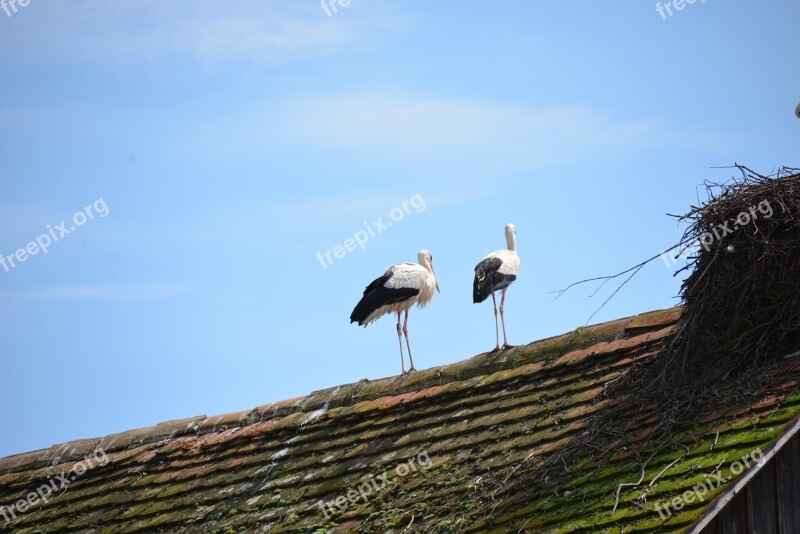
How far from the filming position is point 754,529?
6.39 meters

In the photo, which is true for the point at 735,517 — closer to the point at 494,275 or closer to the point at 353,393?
the point at 353,393

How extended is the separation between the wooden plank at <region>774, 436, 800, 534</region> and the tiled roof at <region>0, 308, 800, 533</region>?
23cm

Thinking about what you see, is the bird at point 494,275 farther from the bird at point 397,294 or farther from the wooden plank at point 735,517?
the wooden plank at point 735,517

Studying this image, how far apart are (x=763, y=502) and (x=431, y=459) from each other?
2878mm

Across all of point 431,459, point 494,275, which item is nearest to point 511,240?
point 494,275

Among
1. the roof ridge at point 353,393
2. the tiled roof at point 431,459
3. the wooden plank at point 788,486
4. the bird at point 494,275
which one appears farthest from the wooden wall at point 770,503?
the bird at point 494,275

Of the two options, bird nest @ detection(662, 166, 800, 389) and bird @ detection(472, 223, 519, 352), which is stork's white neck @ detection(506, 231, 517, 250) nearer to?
bird @ detection(472, 223, 519, 352)

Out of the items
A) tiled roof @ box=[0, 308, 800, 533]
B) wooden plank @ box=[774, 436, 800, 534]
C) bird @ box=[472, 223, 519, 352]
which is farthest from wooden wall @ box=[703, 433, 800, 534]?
bird @ box=[472, 223, 519, 352]

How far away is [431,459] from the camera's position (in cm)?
871

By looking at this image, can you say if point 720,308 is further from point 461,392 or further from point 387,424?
point 387,424

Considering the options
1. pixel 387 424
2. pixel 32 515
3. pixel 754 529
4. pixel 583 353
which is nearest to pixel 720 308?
pixel 583 353

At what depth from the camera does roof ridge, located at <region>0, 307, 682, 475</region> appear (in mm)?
9273

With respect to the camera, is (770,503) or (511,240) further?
(511,240)

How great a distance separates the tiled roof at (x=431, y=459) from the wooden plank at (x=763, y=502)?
0.92 ft
